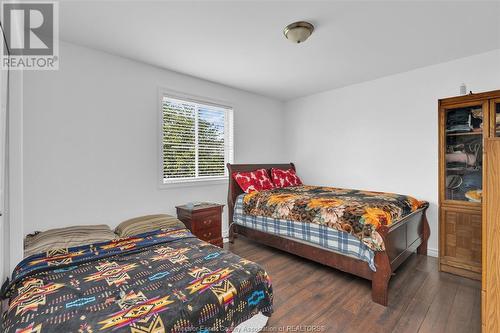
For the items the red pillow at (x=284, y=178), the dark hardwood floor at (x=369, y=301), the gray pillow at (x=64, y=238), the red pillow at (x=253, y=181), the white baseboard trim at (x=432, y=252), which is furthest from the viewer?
the red pillow at (x=284, y=178)

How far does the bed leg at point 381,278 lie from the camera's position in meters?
2.01

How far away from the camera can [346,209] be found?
237cm

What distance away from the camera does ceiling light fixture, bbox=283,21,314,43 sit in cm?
212

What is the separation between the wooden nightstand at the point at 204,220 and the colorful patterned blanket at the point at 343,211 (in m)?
0.53

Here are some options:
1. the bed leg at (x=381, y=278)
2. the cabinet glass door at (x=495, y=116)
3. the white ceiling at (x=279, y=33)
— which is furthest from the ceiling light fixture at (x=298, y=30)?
the bed leg at (x=381, y=278)

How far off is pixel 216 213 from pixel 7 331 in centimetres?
212

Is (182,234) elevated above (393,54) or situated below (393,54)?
below

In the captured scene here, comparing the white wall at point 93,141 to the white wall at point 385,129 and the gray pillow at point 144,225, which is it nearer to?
the gray pillow at point 144,225

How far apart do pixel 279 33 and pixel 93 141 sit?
2.28 metres

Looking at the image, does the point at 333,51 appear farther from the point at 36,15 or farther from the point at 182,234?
the point at 36,15

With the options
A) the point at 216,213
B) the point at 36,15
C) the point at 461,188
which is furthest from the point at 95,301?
the point at 461,188

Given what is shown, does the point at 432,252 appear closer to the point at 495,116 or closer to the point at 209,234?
the point at 495,116

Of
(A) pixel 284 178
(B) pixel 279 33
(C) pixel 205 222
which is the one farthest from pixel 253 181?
(B) pixel 279 33

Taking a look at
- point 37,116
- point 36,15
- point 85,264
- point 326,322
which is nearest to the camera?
point 85,264
